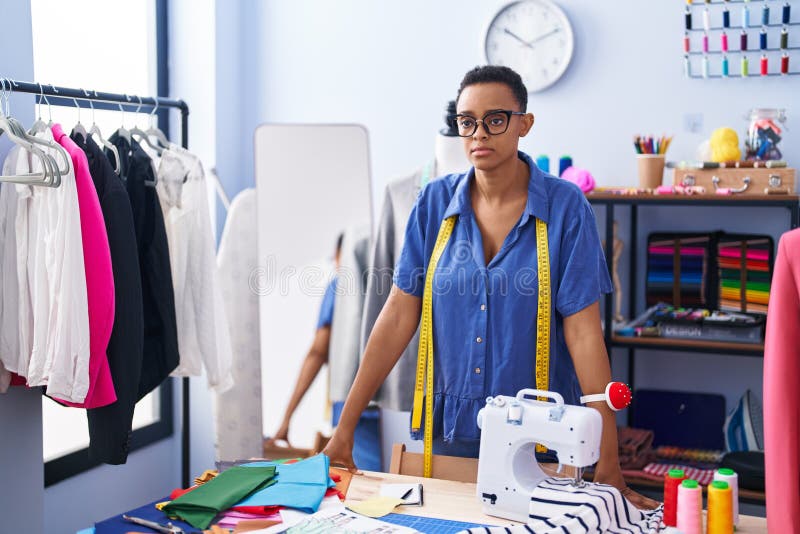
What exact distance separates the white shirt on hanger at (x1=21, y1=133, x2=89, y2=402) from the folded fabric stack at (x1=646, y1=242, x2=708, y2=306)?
7.21ft

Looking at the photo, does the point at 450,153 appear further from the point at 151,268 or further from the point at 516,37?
the point at 151,268

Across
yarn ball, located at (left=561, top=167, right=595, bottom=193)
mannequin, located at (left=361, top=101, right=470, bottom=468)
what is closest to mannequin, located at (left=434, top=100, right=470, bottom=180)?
mannequin, located at (left=361, top=101, right=470, bottom=468)

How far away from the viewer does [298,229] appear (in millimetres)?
3773

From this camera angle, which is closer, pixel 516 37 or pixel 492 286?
pixel 492 286

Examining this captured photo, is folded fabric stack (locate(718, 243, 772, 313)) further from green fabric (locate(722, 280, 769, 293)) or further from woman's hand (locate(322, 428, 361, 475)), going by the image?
woman's hand (locate(322, 428, 361, 475))

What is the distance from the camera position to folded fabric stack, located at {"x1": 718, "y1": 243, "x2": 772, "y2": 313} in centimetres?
338

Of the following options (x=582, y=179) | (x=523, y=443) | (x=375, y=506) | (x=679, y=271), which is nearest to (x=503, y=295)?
(x=523, y=443)

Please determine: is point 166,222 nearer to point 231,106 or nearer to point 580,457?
point 231,106

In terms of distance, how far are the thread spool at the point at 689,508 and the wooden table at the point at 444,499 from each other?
0.13 metres

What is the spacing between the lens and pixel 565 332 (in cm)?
218

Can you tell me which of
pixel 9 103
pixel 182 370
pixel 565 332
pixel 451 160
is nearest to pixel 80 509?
pixel 182 370

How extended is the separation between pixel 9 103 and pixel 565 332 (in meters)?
1.79

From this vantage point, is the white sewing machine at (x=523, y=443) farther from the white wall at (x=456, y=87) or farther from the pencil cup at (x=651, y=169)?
the white wall at (x=456, y=87)

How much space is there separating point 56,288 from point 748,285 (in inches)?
96.9
